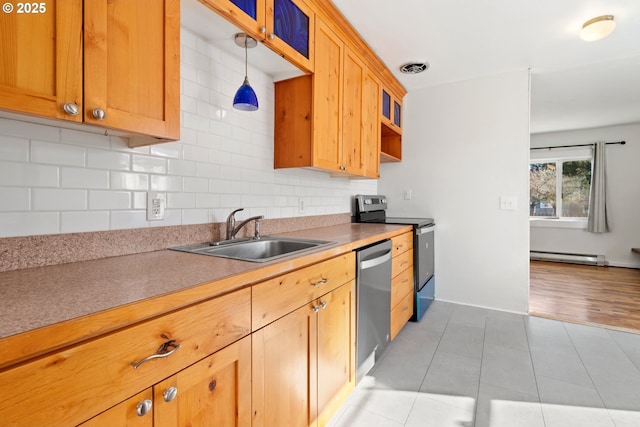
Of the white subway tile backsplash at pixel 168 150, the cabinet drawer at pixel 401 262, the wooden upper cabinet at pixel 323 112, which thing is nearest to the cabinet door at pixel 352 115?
the wooden upper cabinet at pixel 323 112

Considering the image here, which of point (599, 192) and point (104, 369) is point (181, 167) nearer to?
point (104, 369)

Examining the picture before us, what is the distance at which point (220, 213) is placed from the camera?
1644 mm

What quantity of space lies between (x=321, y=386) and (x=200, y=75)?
163 centimetres

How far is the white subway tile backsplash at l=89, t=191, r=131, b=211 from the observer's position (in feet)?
3.69

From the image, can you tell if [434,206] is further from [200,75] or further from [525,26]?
[200,75]

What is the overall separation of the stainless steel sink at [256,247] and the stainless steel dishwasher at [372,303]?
329 millimetres

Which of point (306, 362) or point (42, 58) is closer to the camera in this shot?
point (42, 58)

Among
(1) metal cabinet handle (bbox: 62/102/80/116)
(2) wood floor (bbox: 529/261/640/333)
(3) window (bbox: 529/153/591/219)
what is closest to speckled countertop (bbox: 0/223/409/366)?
(1) metal cabinet handle (bbox: 62/102/80/116)

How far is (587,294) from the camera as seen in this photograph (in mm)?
3588

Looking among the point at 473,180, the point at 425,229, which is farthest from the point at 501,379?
the point at 473,180

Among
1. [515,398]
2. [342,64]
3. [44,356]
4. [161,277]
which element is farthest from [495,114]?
[44,356]

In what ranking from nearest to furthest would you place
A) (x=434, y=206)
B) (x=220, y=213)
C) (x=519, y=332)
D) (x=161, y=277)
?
(x=161, y=277) → (x=220, y=213) → (x=519, y=332) → (x=434, y=206)

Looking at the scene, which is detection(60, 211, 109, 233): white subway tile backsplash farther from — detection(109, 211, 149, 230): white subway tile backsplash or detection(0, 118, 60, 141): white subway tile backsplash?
detection(0, 118, 60, 141): white subway tile backsplash

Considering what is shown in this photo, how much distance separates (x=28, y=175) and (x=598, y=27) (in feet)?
10.9
